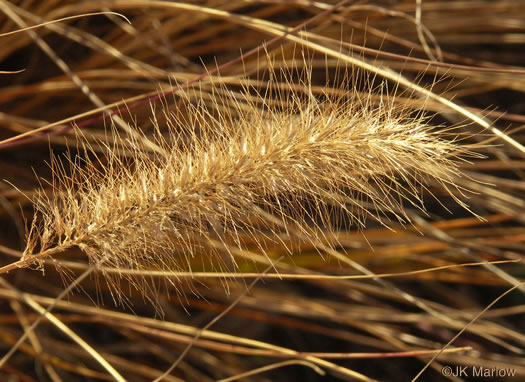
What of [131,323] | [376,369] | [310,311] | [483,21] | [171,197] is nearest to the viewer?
[171,197]

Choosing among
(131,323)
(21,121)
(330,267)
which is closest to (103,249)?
(131,323)

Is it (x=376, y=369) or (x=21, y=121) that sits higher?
(x=21, y=121)

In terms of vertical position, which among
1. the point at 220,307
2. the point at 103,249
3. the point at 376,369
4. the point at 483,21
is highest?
the point at 483,21

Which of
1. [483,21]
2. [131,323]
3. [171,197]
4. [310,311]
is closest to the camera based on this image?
[171,197]

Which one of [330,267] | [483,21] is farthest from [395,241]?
[483,21]

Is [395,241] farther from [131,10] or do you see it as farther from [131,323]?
[131,10]

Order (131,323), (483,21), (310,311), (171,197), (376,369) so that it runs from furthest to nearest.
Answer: (376,369)
(483,21)
(310,311)
(131,323)
(171,197)

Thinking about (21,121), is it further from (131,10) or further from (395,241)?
(395,241)

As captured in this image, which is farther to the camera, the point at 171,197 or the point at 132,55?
the point at 132,55

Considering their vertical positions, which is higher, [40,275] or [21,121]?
[21,121]
